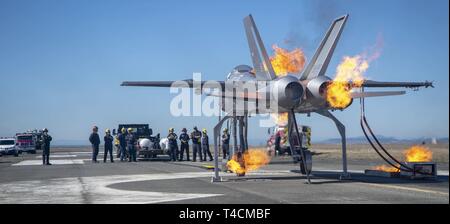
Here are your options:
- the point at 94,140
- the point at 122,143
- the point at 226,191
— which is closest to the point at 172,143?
the point at 122,143

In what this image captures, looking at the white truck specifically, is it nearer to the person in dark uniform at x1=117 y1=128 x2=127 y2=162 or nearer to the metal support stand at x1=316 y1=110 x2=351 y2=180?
the person in dark uniform at x1=117 y1=128 x2=127 y2=162

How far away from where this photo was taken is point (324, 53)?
54.3ft

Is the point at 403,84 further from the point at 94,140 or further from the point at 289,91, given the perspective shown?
the point at 94,140

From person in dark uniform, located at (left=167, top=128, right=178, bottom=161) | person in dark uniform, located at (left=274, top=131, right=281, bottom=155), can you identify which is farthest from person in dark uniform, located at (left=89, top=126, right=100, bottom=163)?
person in dark uniform, located at (left=274, top=131, right=281, bottom=155)

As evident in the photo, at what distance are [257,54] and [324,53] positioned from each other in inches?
97.0

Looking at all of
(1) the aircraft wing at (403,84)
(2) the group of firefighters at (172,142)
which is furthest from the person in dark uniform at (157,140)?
(1) the aircraft wing at (403,84)

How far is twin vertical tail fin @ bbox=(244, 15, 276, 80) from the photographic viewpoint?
17.1 meters

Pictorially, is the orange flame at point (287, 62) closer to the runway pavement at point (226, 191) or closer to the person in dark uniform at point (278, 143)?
the runway pavement at point (226, 191)

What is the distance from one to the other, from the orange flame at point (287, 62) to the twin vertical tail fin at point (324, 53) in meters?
1.97

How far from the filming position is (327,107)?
16812 millimetres
